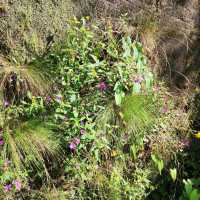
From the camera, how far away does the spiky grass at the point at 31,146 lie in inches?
119

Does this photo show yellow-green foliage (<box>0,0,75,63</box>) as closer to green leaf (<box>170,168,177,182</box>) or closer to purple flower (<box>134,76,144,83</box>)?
purple flower (<box>134,76,144,83</box>)

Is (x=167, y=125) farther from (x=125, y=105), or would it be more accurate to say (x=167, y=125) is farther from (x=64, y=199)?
(x=64, y=199)

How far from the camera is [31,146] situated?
307 centimetres

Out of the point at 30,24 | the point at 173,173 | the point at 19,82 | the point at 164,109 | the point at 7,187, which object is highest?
the point at 30,24

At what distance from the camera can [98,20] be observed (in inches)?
138

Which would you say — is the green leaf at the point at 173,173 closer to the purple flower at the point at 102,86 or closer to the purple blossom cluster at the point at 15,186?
the purple flower at the point at 102,86

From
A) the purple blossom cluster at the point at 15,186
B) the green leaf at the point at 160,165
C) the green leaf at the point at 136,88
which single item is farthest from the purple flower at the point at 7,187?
the green leaf at the point at 160,165

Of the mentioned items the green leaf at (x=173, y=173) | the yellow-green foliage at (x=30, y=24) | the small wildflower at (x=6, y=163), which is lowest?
the green leaf at (x=173, y=173)

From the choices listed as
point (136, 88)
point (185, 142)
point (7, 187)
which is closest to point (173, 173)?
point (185, 142)

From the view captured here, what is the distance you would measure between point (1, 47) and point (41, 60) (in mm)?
294

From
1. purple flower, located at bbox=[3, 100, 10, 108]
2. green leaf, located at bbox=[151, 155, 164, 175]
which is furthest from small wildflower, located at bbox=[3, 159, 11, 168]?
green leaf, located at bbox=[151, 155, 164, 175]

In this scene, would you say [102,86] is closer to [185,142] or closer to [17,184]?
[17,184]

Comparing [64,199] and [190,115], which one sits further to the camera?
[190,115]

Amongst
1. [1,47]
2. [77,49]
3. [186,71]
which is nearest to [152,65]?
[186,71]
